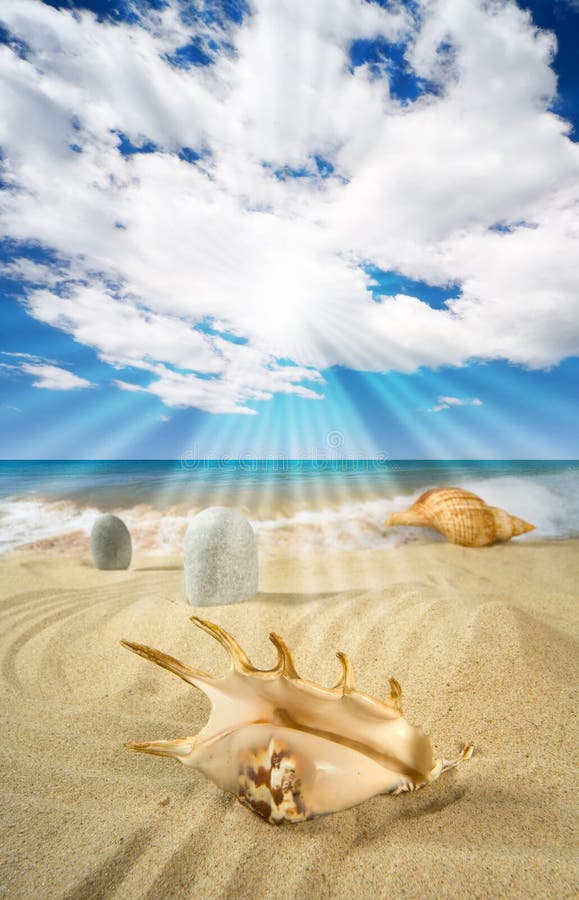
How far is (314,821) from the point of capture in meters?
1.30

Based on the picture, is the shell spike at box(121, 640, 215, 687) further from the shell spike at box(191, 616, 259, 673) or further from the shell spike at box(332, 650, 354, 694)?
the shell spike at box(332, 650, 354, 694)

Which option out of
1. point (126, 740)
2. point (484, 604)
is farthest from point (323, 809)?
point (484, 604)

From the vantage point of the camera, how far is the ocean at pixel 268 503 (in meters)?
9.59

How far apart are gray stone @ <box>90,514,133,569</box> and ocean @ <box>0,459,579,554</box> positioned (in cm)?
293

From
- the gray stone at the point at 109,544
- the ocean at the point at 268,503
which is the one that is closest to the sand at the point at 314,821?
the gray stone at the point at 109,544

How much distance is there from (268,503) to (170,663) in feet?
44.1

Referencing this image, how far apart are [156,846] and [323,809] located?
47 centimetres

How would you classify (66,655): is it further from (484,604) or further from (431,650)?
(484,604)


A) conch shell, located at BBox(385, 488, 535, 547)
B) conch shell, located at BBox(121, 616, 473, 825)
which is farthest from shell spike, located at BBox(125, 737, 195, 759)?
conch shell, located at BBox(385, 488, 535, 547)

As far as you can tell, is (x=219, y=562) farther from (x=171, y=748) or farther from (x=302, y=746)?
(x=302, y=746)

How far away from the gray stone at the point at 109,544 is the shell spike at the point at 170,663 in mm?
4942

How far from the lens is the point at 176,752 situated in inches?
57.2

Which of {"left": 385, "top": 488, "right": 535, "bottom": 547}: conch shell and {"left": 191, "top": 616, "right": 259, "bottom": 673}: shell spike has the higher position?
{"left": 191, "top": 616, "right": 259, "bottom": 673}: shell spike

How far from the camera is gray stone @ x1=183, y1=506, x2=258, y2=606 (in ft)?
13.0
